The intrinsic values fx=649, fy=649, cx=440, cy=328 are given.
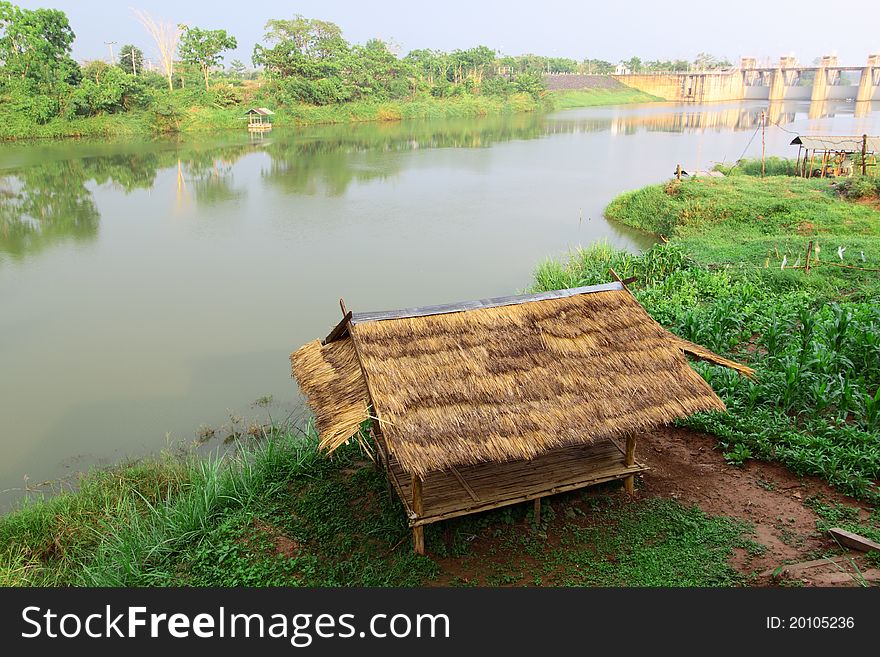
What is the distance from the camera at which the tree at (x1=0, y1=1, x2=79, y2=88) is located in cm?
2677

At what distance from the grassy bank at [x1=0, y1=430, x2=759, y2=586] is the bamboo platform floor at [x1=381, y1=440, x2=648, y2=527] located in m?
0.23

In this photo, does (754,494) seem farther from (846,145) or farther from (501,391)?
(846,145)

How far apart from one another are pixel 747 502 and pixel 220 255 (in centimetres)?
1022

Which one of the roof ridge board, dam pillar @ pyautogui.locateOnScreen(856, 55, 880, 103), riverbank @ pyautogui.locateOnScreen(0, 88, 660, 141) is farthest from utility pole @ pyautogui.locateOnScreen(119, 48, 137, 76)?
dam pillar @ pyautogui.locateOnScreen(856, 55, 880, 103)

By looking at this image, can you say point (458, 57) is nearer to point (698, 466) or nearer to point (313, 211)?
point (313, 211)

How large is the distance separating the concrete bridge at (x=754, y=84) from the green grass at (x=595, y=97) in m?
1.43

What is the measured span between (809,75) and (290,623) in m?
89.3

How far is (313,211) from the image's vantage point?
Result: 15.7 m

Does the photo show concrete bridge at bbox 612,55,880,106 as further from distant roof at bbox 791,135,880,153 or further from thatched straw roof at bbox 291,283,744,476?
thatched straw roof at bbox 291,283,744,476

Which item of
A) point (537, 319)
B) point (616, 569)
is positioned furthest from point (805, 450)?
point (537, 319)

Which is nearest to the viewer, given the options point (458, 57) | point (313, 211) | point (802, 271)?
point (802, 271)

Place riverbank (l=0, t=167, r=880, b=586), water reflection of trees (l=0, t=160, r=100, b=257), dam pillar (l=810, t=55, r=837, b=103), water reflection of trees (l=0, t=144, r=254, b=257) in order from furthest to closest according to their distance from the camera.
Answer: dam pillar (l=810, t=55, r=837, b=103) < water reflection of trees (l=0, t=144, r=254, b=257) < water reflection of trees (l=0, t=160, r=100, b=257) < riverbank (l=0, t=167, r=880, b=586)

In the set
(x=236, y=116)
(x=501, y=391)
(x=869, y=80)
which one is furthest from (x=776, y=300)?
(x=869, y=80)

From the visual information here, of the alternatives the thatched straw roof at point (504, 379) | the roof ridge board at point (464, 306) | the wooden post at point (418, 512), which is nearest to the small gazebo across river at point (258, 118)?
the thatched straw roof at point (504, 379)
